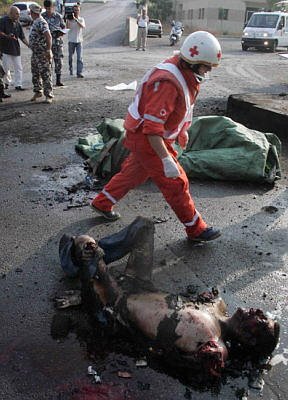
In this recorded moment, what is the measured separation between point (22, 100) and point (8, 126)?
202 cm

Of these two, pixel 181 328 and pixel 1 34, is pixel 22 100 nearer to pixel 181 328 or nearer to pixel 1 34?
pixel 1 34

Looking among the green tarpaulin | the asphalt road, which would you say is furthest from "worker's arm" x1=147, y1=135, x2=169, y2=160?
the green tarpaulin

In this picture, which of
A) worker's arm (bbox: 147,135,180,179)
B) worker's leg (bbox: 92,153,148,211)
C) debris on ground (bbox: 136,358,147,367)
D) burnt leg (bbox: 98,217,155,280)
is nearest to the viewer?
debris on ground (bbox: 136,358,147,367)

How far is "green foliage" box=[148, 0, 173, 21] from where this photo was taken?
50.2 meters

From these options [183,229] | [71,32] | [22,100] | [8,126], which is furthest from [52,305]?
[71,32]

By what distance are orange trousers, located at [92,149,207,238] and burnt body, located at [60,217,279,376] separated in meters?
0.70

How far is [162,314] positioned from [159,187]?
56.1 inches

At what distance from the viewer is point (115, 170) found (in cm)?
558

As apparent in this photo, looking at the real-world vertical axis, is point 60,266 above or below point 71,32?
below

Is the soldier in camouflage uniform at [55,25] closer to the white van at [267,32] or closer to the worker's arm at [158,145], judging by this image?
the worker's arm at [158,145]

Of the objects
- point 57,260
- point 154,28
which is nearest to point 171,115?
point 57,260

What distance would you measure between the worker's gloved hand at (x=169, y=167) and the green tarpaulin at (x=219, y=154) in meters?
2.00

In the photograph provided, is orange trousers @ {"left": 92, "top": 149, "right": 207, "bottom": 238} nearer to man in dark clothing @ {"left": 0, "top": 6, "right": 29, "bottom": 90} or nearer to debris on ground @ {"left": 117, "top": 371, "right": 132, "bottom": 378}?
debris on ground @ {"left": 117, "top": 371, "right": 132, "bottom": 378}

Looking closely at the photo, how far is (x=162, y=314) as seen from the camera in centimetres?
265
